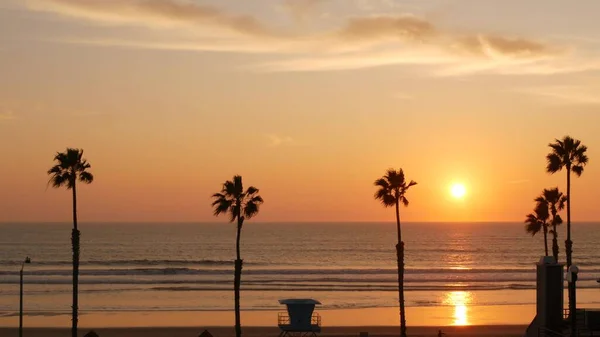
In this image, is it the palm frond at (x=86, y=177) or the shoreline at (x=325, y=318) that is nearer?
the palm frond at (x=86, y=177)

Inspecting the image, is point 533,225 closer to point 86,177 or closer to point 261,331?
point 261,331

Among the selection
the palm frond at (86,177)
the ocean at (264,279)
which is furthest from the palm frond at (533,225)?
the palm frond at (86,177)

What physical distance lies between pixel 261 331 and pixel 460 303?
22.6 meters

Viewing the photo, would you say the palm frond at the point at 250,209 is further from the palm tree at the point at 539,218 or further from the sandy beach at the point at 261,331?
the palm tree at the point at 539,218

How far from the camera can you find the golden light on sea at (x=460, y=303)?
188 ft

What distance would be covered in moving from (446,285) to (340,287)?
11.6 metres

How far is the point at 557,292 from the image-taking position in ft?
99.4

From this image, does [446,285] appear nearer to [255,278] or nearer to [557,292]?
[255,278]

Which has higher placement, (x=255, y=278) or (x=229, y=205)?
(x=229, y=205)

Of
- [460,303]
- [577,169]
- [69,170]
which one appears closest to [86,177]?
[69,170]

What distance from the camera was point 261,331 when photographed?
171ft

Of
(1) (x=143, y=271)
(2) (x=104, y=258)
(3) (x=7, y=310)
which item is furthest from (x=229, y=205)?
(2) (x=104, y=258)

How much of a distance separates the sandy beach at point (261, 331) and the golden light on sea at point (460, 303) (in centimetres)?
408

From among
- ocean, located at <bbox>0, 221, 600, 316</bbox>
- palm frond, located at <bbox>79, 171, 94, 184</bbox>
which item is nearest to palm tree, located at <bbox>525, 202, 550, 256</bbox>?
ocean, located at <bbox>0, 221, 600, 316</bbox>
